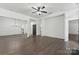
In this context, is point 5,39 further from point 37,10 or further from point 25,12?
point 37,10

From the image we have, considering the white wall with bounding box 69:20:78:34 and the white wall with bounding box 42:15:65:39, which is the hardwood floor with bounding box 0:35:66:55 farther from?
the white wall with bounding box 69:20:78:34

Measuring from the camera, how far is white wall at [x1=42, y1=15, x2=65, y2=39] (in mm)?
1891

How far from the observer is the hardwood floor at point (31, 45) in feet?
5.78

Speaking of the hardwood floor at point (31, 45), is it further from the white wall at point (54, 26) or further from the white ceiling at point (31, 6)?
the white ceiling at point (31, 6)

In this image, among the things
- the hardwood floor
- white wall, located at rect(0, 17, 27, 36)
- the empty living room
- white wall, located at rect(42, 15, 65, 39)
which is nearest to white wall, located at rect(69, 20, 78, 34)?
the empty living room

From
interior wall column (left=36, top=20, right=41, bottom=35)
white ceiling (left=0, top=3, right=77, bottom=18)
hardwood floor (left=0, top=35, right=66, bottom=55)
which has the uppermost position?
white ceiling (left=0, top=3, right=77, bottom=18)

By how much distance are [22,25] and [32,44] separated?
1.80ft

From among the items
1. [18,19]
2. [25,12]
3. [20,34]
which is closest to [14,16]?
[18,19]

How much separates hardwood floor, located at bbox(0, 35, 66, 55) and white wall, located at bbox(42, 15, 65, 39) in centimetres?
13

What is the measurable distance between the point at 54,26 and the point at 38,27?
0.40m

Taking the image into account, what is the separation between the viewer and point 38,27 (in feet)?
6.37

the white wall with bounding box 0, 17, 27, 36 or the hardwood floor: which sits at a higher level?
the white wall with bounding box 0, 17, 27, 36

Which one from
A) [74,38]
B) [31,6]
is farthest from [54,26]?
[31,6]

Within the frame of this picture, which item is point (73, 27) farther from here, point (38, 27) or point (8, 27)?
point (8, 27)
